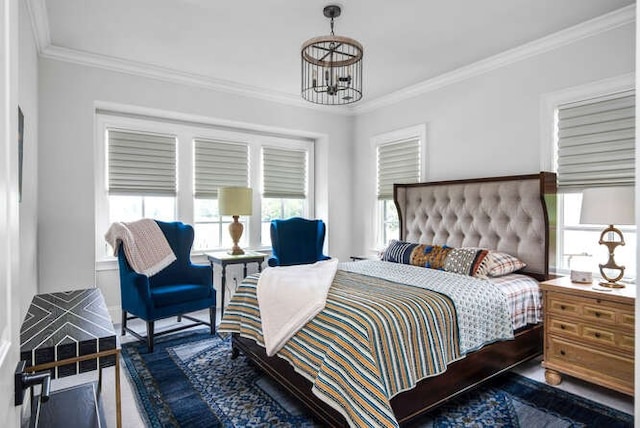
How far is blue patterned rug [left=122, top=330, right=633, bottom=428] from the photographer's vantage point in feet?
7.01

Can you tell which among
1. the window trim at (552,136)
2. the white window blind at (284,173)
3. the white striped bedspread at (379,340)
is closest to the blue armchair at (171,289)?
the white striped bedspread at (379,340)

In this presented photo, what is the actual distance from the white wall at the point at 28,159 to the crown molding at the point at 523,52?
3568 mm

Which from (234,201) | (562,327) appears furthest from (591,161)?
(234,201)

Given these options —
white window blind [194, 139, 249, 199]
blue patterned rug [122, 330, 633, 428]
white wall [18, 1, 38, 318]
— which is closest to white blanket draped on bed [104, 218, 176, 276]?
white wall [18, 1, 38, 318]

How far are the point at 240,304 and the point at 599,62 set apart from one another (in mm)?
3348

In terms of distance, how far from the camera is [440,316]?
2.20 meters

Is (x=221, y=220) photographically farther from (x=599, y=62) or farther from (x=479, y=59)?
(x=599, y=62)

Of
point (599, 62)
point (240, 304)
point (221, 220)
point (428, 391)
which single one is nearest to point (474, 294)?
point (428, 391)

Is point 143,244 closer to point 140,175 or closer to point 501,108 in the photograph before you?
point 140,175

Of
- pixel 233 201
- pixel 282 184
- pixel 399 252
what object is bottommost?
pixel 399 252

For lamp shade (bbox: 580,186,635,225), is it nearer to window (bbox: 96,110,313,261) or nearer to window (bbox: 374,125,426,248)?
window (bbox: 374,125,426,248)

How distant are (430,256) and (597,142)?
159cm

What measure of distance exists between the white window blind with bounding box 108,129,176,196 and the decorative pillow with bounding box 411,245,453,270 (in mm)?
2803

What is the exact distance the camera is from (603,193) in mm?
2461
